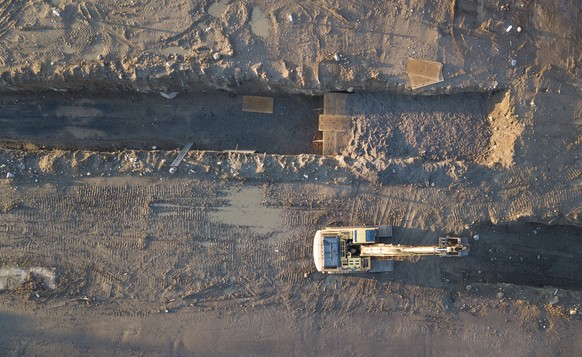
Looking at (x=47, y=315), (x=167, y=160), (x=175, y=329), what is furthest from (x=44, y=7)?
(x=175, y=329)

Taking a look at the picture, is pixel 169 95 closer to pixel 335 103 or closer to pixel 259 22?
pixel 259 22

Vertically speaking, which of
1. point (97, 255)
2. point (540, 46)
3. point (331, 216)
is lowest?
point (97, 255)

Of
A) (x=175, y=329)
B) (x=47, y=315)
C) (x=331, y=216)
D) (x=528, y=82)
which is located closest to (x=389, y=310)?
(x=331, y=216)

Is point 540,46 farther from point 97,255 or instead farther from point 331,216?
point 97,255

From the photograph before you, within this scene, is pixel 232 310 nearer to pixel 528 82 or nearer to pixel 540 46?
pixel 528 82

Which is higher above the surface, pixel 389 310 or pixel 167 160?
pixel 167 160

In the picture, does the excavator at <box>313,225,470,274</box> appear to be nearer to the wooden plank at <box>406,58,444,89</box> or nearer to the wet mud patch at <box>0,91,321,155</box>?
the wet mud patch at <box>0,91,321,155</box>
